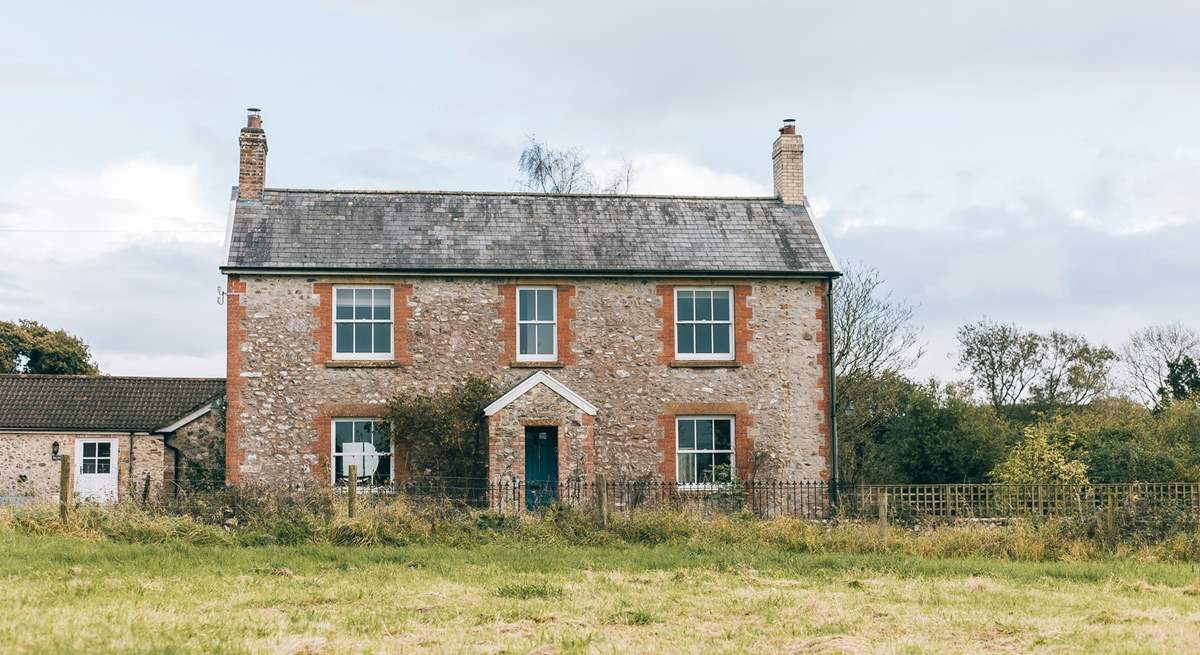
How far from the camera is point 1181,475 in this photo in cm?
2833

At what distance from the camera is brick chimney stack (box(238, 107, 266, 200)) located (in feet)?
94.4

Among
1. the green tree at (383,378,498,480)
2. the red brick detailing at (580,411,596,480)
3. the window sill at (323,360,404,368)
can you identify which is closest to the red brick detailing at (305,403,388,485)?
the green tree at (383,378,498,480)

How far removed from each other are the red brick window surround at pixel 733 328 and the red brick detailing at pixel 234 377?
913cm

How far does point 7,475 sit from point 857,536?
75.6 ft

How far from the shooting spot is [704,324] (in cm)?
2828

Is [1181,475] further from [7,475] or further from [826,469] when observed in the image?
[7,475]

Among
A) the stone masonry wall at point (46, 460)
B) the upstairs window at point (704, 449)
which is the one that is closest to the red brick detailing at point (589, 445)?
the upstairs window at point (704, 449)

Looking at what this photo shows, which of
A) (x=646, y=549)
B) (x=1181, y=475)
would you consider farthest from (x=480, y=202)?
(x=1181, y=475)

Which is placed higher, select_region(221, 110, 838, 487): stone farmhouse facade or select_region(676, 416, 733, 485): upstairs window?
select_region(221, 110, 838, 487): stone farmhouse facade

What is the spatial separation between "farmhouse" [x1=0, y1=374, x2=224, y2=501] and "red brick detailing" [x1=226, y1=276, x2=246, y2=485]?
4035 millimetres

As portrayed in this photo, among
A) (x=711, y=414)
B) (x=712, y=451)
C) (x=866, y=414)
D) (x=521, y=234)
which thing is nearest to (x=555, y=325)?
(x=521, y=234)

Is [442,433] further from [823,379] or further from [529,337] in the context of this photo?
[823,379]

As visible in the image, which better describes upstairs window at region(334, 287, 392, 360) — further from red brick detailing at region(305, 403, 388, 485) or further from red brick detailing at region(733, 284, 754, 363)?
red brick detailing at region(733, 284, 754, 363)

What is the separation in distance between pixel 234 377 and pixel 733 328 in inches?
432
